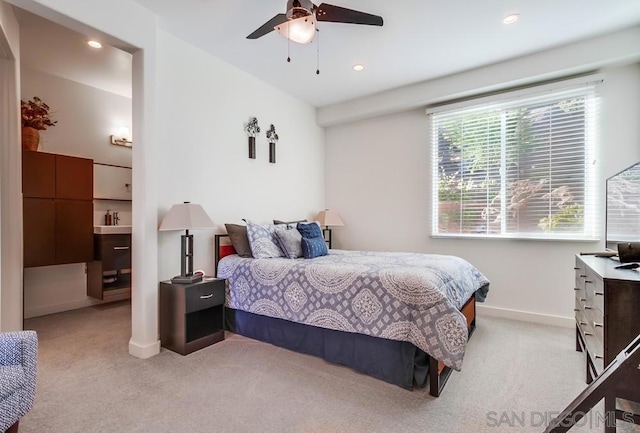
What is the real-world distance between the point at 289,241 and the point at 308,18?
6.61 feet

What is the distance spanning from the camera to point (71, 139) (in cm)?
396

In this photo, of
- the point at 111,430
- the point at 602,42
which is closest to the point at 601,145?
the point at 602,42

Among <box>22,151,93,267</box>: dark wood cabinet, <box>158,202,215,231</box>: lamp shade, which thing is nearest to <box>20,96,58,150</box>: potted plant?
<box>22,151,93,267</box>: dark wood cabinet

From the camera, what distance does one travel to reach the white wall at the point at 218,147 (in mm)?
2879

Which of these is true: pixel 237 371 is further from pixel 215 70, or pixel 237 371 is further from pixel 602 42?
pixel 602 42

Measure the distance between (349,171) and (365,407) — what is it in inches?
137

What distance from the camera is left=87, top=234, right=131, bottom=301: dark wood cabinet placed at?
3875mm

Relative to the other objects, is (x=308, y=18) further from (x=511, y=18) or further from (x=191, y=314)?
(x=191, y=314)

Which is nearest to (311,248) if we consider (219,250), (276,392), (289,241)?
(289,241)

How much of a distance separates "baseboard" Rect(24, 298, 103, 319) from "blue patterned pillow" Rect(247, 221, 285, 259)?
276 cm

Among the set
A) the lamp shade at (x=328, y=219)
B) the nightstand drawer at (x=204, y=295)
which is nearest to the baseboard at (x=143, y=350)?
the nightstand drawer at (x=204, y=295)

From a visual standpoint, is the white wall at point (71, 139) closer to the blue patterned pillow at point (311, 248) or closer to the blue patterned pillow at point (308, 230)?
the blue patterned pillow at point (308, 230)

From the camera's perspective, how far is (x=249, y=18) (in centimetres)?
263

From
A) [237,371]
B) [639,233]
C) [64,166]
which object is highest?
[64,166]
